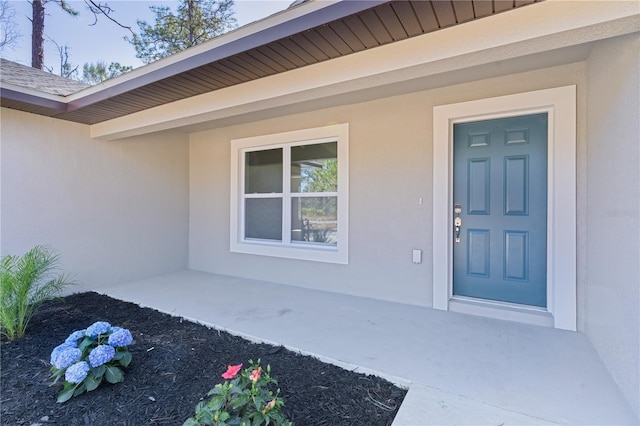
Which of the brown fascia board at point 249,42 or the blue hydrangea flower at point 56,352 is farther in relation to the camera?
the blue hydrangea flower at point 56,352

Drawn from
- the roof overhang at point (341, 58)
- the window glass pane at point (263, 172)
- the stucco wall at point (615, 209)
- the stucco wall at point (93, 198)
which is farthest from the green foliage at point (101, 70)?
the stucco wall at point (615, 209)

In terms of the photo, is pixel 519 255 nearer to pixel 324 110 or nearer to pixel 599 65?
pixel 599 65

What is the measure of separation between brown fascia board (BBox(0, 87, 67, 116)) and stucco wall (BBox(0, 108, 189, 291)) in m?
0.49

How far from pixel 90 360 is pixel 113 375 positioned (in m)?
0.18

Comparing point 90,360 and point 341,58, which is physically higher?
point 341,58

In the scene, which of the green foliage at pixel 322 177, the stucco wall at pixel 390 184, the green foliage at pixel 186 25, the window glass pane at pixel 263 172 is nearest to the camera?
the stucco wall at pixel 390 184

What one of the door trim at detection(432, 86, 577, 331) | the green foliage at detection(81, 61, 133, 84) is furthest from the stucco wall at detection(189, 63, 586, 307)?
the green foliage at detection(81, 61, 133, 84)

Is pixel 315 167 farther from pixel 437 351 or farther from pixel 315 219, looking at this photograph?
pixel 437 351

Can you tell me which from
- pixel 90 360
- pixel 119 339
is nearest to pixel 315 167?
pixel 119 339

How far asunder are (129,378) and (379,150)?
3.42 meters

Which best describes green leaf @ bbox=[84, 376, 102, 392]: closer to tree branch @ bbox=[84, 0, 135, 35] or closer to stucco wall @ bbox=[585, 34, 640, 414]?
stucco wall @ bbox=[585, 34, 640, 414]

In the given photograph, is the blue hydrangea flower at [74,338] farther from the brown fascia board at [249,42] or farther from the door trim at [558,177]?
the door trim at [558,177]

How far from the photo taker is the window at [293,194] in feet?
14.5

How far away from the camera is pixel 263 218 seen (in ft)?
17.4
